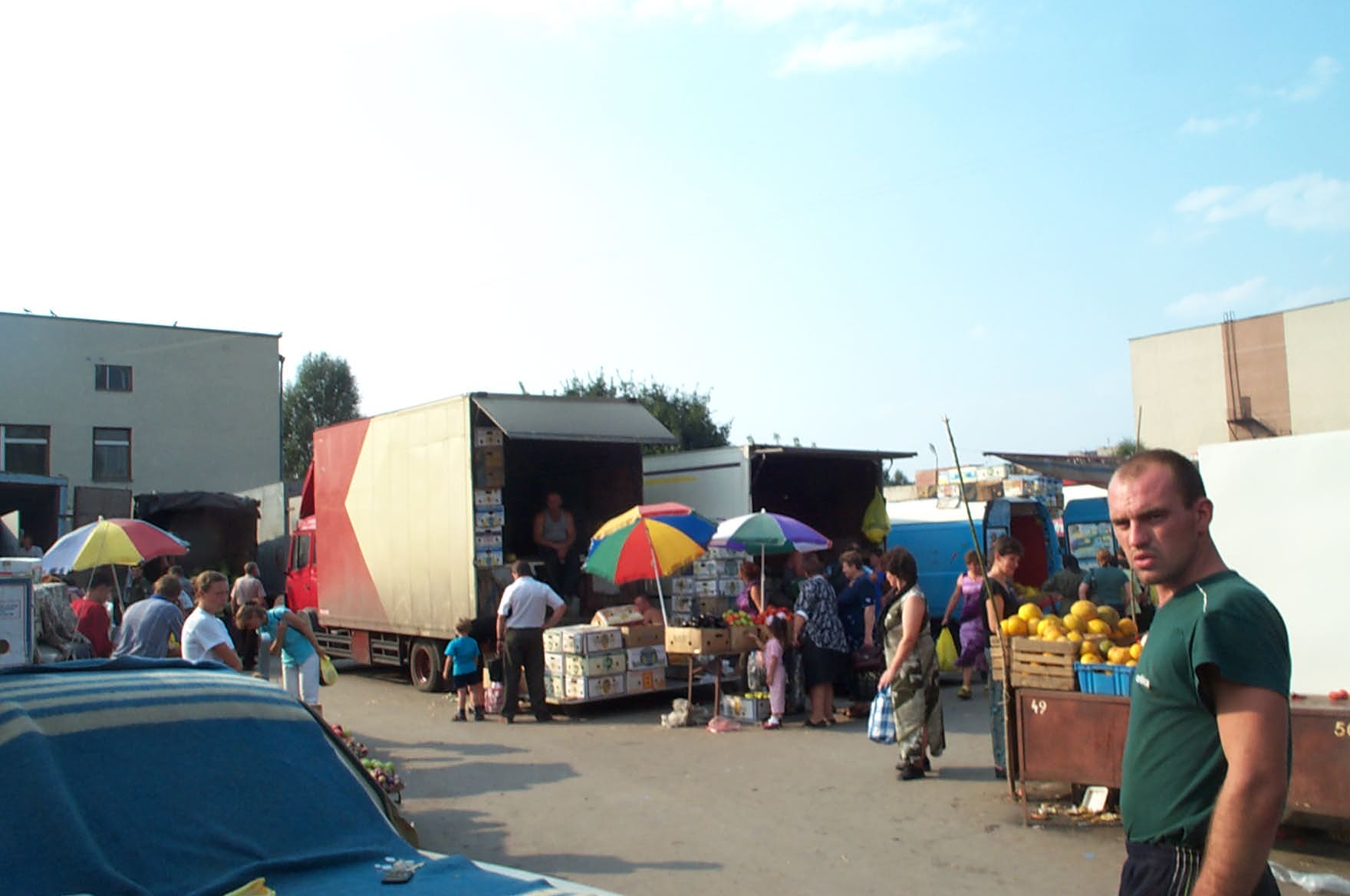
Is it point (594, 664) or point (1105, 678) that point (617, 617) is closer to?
point (594, 664)

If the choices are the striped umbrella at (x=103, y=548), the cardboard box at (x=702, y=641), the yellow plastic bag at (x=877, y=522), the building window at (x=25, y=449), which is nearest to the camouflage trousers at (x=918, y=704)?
the cardboard box at (x=702, y=641)

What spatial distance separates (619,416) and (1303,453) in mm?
10008

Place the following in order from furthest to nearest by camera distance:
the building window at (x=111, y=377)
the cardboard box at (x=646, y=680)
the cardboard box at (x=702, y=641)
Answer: the building window at (x=111, y=377), the cardboard box at (x=646, y=680), the cardboard box at (x=702, y=641)

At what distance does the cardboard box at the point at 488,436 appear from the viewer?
48.7ft

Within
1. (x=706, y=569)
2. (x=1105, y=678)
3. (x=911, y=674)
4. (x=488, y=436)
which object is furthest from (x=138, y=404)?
(x=1105, y=678)

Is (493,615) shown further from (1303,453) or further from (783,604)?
Result: (1303,453)

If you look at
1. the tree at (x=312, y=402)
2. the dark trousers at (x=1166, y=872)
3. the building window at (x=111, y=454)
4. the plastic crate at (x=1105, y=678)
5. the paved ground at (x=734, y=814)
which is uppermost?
the tree at (x=312, y=402)

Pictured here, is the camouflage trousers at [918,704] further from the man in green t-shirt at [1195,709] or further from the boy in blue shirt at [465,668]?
the man in green t-shirt at [1195,709]

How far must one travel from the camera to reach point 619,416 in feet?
53.6

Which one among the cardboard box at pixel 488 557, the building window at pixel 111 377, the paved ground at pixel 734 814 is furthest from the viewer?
the building window at pixel 111 377

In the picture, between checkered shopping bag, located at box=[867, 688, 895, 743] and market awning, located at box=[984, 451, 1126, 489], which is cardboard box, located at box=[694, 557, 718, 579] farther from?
checkered shopping bag, located at box=[867, 688, 895, 743]

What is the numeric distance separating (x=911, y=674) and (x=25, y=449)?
30.7m

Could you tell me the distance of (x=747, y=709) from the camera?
12.6 m

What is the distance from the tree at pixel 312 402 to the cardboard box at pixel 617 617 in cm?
5386
